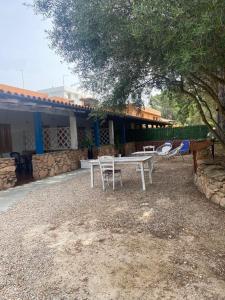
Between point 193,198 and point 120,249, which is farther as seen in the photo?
point 193,198

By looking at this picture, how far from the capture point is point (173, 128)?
20.0 m

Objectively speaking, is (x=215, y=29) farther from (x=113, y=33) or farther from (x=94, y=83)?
(x=94, y=83)

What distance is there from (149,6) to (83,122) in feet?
40.5

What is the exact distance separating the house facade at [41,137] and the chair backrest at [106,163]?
2.90 meters

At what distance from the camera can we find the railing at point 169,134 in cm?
1977

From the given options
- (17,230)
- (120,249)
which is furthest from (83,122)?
(120,249)

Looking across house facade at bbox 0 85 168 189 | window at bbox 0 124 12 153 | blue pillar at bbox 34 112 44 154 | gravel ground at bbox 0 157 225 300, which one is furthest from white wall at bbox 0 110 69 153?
gravel ground at bbox 0 157 225 300

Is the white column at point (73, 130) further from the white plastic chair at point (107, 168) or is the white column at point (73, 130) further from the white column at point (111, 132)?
the white plastic chair at point (107, 168)

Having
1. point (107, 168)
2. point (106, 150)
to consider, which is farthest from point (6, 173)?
point (106, 150)

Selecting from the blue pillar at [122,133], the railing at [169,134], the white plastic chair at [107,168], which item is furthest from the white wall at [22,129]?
the railing at [169,134]

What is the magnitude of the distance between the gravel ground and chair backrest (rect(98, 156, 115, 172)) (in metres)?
0.99

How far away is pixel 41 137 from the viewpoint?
403 inches

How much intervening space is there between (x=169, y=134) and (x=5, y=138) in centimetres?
1135

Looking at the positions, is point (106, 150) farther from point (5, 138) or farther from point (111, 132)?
point (5, 138)
